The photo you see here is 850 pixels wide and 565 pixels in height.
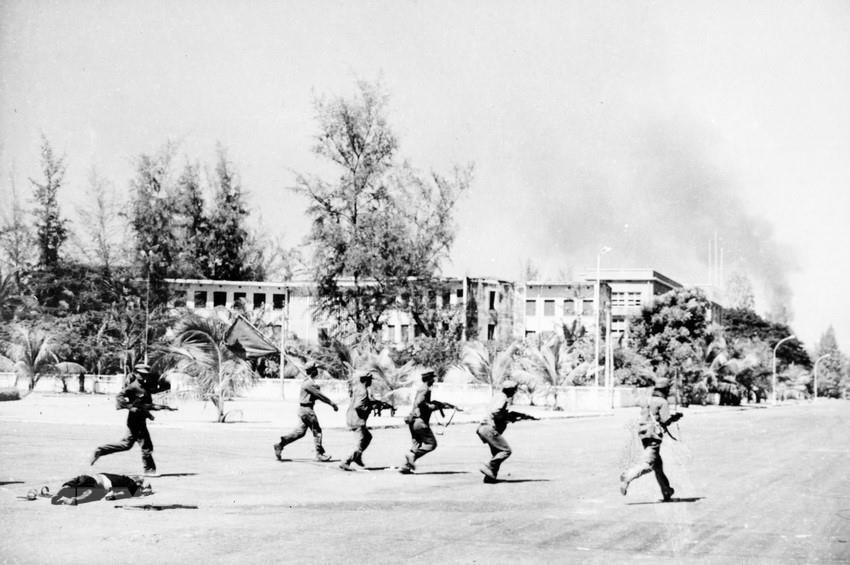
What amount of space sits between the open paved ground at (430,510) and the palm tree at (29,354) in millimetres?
28910

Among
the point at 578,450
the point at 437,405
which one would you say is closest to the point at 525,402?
the point at 578,450

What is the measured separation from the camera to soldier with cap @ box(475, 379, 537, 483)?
13.9 metres

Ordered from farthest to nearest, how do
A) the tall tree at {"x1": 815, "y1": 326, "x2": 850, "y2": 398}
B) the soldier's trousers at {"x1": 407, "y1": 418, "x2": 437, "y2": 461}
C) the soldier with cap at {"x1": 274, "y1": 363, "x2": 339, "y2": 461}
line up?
1. the tall tree at {"x1": 815, "y1": 326, "x2": 850, "y2": 398}
2. the soldier with cap at {"x1": 274, "y1": 363, "x2": 339, "y2": 461}
3. the soldier's trousers at {"x1": 407, "y1": 418, "x2": 437, "y2": 461}

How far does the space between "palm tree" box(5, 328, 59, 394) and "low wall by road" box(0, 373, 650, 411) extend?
2.50 ft

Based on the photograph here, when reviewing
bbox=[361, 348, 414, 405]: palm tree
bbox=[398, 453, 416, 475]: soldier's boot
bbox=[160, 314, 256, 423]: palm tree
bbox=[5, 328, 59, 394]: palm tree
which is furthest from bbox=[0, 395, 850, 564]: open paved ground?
bbox=[5, 328, 59, 394]: palm tree

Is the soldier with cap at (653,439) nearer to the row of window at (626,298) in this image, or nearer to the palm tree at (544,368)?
the palm tree at (544,368)

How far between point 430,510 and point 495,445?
2996 millimetres

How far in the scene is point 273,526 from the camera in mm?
9680

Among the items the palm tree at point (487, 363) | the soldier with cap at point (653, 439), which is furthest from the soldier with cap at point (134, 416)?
the palm tree at point (487, 363)

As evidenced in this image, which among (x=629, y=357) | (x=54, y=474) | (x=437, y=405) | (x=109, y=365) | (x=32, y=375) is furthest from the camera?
(x=629, y=357)

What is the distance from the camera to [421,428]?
49.7ft

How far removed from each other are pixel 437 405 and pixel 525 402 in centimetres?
3698

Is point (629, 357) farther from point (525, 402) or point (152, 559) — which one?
point (152, 559)

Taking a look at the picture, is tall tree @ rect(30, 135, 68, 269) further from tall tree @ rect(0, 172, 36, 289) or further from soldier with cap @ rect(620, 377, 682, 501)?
soldier with cap @ rect(620, 377, 682, 501)
